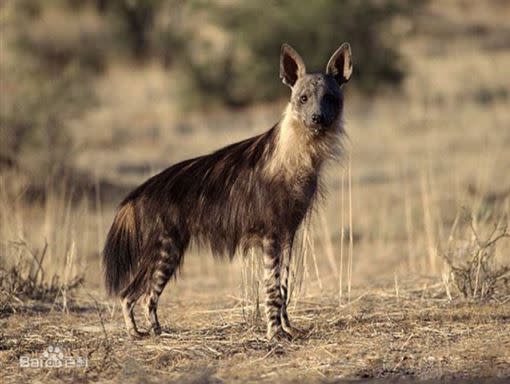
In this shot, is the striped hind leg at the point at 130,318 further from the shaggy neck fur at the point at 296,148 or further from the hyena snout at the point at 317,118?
the hyena snout at the point at 317,118

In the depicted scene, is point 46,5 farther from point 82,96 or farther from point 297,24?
point 82,96

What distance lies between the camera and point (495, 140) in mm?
16219

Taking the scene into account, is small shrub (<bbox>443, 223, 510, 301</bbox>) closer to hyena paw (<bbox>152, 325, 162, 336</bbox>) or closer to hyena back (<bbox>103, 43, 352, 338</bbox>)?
hyena back (<bbox>103, 43, 352, 338</bbox>)

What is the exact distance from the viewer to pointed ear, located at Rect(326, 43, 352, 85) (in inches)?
262

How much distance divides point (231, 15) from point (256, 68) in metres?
1.56

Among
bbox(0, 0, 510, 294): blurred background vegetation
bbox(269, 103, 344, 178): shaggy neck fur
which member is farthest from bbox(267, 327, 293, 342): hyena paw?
bbox(0, 0, 510, 294): blurred background vegetation

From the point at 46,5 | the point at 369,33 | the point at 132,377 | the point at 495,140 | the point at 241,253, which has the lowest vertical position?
the point at 132,377

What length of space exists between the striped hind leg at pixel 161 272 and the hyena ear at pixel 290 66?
1.39m

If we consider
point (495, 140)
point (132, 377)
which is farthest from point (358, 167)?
point (132, 377)

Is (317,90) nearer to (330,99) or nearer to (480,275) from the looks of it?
(330,99)

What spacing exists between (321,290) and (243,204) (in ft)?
5.86

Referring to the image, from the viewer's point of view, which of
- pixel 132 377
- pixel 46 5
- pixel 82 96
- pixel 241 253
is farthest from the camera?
pixel 46 5

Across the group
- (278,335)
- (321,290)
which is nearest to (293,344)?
(278,335)

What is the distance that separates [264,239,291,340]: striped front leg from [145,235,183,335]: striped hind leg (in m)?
0.63
